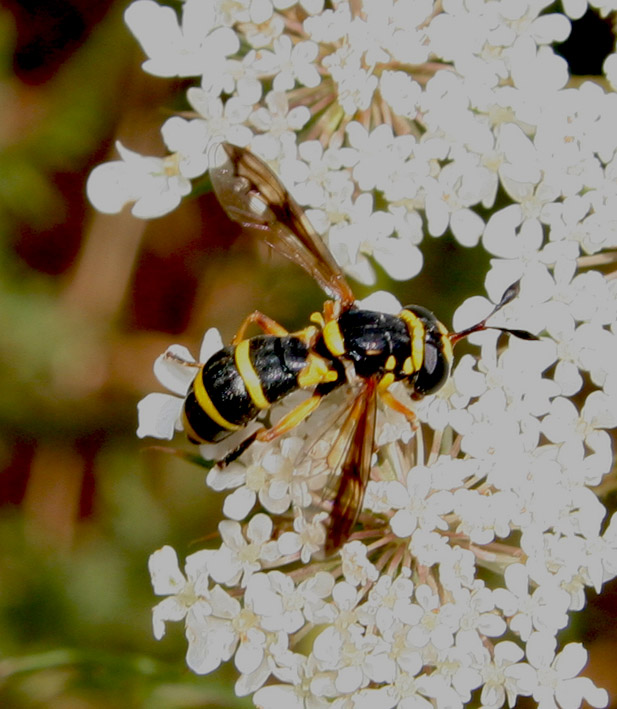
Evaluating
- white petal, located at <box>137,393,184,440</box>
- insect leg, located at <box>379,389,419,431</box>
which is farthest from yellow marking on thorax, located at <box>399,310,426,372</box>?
white petal, located at <box>137,393,184,440</box>

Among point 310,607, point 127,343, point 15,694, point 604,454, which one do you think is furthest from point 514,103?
point 15,694

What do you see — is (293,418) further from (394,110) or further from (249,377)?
(394,110)

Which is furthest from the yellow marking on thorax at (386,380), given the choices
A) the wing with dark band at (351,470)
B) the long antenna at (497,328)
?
the long antenna at (497,328)

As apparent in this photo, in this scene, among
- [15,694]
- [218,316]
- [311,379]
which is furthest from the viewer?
[218,316]

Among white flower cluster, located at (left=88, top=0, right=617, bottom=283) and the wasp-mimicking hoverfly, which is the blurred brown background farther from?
the wasp-mimicking hoverfly

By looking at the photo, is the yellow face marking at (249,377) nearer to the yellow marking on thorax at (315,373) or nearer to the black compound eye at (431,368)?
the yellow marking on thorax at (315,373)

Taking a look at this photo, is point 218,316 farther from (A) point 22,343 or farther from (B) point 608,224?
(B) point 608,224

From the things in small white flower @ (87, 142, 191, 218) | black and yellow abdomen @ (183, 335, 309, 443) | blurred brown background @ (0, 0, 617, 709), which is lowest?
blurred brown background @ (0, 0, 617, 709)

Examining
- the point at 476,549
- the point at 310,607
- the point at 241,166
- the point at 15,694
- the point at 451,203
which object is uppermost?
the point at 241,166
